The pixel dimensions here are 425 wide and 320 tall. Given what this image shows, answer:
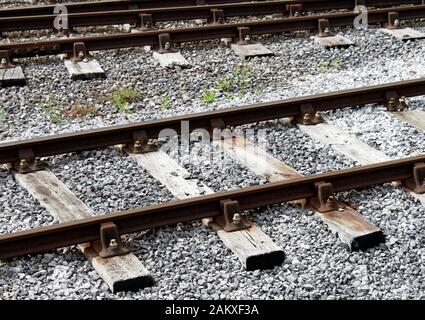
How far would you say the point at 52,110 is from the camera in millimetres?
8477

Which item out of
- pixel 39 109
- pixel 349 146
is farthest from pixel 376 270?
pixel 39 109

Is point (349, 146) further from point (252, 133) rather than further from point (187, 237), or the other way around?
point (187, 237)

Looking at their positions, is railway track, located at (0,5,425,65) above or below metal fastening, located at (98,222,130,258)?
above

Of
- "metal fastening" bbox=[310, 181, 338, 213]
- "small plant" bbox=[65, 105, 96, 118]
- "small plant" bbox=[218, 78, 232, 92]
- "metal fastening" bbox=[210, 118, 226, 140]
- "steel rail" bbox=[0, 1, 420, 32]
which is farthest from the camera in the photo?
"steel rail" bbox=[0, 1, 420, 32]

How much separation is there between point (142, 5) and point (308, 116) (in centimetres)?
383

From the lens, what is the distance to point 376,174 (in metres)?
6.90

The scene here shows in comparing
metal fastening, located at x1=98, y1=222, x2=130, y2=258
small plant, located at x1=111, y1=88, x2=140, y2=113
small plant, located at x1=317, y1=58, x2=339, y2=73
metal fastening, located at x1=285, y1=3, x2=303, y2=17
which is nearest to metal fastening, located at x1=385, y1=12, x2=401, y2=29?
metal fastening, located at x1=285, y1=3, x2=303, y2=17

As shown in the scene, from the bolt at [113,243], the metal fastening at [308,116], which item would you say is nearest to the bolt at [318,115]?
the metal fastening at [308,116]

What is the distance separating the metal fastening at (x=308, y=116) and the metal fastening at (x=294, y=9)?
323cm

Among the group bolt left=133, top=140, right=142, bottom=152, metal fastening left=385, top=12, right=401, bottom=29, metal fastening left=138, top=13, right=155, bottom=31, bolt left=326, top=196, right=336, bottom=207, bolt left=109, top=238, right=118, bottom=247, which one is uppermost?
metal fastening left=138, top=13, right=155, bottom=31

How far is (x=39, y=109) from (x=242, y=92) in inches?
71.1

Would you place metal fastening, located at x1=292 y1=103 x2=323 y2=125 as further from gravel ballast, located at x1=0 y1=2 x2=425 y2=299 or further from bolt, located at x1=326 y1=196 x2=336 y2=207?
bolt, located at x1=326 y1=196 x2=336 y2=207

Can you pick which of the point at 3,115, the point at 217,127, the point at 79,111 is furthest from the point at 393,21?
the point at 3,115

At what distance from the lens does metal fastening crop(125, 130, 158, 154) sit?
752 cm
